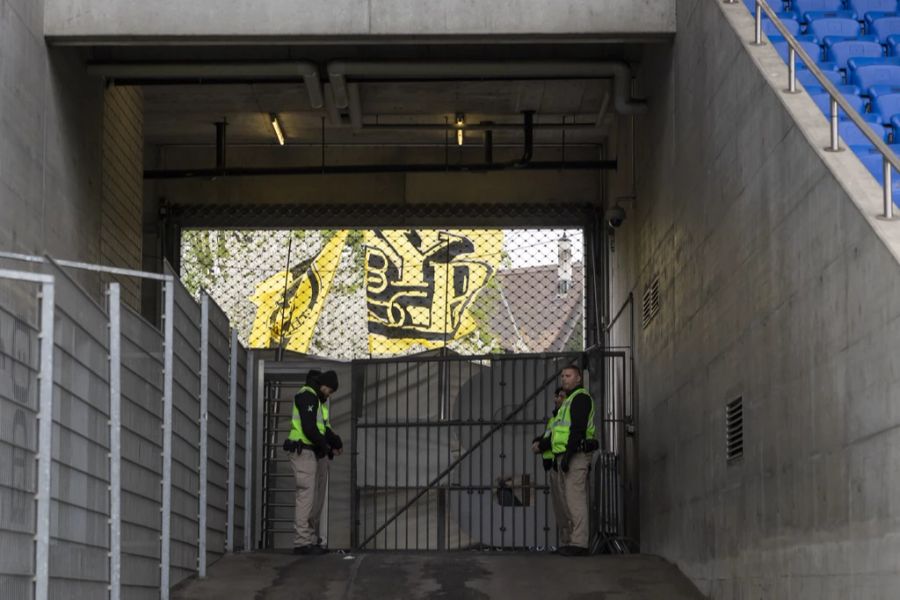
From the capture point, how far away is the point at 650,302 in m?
16.2

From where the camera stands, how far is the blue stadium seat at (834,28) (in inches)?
572

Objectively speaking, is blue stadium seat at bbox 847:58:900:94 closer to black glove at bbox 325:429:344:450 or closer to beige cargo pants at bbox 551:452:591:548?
beige cargo pants at bbox 551:452:591:548

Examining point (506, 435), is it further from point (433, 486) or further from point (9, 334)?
point (9, 334)

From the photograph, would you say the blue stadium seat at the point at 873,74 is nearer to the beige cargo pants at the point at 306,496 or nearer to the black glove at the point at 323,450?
the black glove at the point at 323,450

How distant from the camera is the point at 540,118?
835 inches

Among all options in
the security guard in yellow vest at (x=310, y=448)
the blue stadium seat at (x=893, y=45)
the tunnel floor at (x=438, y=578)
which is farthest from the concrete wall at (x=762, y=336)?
the security guard in yellow vest at (x=310, y=448)

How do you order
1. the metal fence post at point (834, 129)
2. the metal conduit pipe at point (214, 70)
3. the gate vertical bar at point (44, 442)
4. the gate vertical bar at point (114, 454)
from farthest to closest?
the metal conduit pipe at point (214, 70) < the gate vertical bar at point (114, 454) < the metal fence post at point (834, 129) < the gate vertical bar at point (44, 442)

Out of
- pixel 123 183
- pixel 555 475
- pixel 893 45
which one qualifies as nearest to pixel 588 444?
pixel 555 475

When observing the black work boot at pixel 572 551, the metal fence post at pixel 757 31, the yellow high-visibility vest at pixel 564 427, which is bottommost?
the black work boot at pixel 572 551

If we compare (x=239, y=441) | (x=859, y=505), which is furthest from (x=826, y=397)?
(x=239, y=441)

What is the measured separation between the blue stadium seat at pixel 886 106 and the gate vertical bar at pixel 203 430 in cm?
575

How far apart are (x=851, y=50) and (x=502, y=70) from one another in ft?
13.8

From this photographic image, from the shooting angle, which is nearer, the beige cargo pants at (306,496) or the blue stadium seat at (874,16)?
the blue stadium seat at (874,16)

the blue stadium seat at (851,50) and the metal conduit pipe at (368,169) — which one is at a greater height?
the metal conduit pipe at (368,169)
